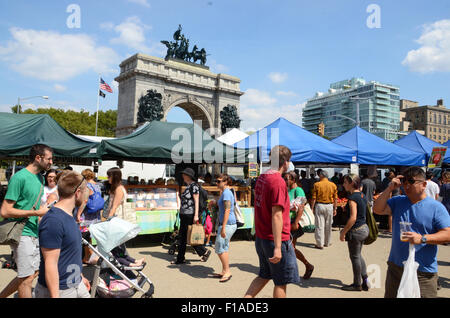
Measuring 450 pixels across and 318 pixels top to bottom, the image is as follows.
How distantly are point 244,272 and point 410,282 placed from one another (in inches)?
143

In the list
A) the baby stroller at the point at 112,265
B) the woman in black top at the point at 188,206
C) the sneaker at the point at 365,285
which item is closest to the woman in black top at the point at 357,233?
the sneaker at the point at 365,285

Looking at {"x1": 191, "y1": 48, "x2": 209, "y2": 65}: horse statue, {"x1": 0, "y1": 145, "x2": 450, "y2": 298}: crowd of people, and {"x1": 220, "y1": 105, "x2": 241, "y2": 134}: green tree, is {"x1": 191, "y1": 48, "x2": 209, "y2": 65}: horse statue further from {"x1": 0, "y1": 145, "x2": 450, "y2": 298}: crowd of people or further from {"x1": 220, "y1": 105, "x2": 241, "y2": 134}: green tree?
{"x1": 0, "y1": 145, "x2": 450, "y2": 298}: crowd of people

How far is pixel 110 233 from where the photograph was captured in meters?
3.89

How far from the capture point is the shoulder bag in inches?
129

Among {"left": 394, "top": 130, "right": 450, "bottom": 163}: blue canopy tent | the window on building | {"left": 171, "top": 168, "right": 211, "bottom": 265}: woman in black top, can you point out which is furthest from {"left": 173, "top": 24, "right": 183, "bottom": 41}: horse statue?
{"left": 171, "top": 168, "right": 211, "bottom": 265}: woman in black top

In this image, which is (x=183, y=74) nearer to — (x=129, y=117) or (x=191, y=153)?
(x=129, y=117)

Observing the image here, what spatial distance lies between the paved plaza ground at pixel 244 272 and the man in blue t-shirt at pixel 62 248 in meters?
2.23

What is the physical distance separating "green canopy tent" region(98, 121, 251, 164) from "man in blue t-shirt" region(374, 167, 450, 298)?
21.3 ft

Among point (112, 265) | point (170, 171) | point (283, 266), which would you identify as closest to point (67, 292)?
point (112, 265)

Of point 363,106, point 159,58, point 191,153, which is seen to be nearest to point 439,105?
point 363,106

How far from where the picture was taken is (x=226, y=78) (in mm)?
39625

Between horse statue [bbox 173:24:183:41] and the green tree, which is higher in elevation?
horse statue [bbox 173:24:183:41]

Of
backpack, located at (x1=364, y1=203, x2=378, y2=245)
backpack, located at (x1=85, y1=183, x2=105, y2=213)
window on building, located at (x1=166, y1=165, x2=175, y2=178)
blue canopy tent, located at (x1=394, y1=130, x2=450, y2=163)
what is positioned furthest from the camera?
window on building, located at (x1=166, y1=165, x2=175, y2=178)
